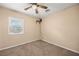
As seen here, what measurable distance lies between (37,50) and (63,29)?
1.96 ft

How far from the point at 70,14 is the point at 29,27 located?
783mm

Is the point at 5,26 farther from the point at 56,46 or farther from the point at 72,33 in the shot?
the point at 72,33

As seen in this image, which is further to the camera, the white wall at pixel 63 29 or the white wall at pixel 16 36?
the white wall at pixel 63 29

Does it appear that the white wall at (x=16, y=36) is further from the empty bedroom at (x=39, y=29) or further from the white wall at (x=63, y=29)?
the white wall at (x=63, y=29)

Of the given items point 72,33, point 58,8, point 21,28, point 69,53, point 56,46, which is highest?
point 58,8

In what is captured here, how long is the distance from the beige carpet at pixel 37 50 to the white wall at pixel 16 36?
86mm

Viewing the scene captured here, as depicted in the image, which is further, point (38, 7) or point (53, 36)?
point (53, 36)

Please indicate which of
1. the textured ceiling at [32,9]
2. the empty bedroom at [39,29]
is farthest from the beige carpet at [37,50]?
the textured ceiling at [32,9]

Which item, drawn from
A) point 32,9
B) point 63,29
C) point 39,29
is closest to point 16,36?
point 39,29

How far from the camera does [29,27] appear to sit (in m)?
1.50

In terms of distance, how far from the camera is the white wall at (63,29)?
1.46 metres

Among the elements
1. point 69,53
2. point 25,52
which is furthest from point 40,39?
point 69,53

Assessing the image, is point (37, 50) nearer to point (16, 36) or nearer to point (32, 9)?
point (16, 36)

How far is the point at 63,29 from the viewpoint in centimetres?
148
